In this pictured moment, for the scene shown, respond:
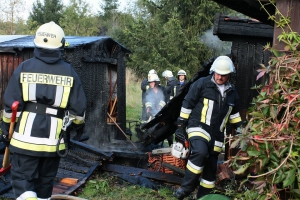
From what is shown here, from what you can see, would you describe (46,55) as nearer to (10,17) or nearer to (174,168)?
(174,168)

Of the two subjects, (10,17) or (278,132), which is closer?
(278,132)

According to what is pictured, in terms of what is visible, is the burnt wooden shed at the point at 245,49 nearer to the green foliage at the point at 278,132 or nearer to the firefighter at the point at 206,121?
the firefighter at the point at 206,121

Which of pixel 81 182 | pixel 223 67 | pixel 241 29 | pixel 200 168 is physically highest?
pixel 241 29

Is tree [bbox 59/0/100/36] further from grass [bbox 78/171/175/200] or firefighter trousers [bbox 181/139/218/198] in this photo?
firefighter trousers [bbox 181/139/218/198]

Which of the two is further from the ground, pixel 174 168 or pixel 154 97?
pixel 154 97

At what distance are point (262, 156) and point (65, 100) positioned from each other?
2399 mm

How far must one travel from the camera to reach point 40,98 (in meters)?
3.89

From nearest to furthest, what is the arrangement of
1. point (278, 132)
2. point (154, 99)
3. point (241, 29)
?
1. point (278, 132)
2. point (241, 29)
3. point (154, 99)

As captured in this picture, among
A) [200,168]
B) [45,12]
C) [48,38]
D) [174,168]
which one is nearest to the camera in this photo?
[48,38]

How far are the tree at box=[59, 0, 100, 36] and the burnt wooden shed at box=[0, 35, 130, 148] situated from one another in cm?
2142

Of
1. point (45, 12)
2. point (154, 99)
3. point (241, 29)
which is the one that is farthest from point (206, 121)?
point (45, 12)

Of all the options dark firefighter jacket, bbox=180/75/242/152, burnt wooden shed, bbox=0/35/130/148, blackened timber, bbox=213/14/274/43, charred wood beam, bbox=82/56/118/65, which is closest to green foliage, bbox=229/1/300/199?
dark firefighter jacket, bbox=180/75/242/152

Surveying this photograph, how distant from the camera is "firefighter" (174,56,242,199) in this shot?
16.4ft

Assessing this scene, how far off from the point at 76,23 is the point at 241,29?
28049 millimetres
